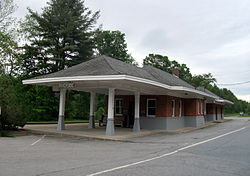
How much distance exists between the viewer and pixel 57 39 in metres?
34.2

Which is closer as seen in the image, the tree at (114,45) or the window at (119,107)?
the window at (119,107)

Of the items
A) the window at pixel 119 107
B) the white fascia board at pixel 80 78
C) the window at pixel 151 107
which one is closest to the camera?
the white fascia board at pixel 80 78

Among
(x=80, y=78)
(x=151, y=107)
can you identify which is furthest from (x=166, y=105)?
(x=80, y=78)

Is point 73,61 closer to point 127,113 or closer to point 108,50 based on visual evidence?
point 127,113

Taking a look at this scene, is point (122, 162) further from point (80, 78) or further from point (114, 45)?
point (114, 45)

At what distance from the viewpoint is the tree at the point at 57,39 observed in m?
32.8

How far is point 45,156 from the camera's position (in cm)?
944

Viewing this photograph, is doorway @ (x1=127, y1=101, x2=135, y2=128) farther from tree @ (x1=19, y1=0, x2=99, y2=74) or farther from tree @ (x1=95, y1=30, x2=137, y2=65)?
tree @ (x1=95, y1=30, x2=137, y2=65)

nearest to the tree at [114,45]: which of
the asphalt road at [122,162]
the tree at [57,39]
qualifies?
the tree at [57,39]

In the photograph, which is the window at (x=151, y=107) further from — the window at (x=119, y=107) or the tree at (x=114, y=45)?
the tree at (x=114, y=45)

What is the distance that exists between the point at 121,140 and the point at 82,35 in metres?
22.6

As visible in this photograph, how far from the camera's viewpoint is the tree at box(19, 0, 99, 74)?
32.8m

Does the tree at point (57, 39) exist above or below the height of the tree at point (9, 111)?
above

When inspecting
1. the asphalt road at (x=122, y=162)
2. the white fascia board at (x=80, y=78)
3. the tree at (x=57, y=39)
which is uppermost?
the tree at (x=57, y=39)
